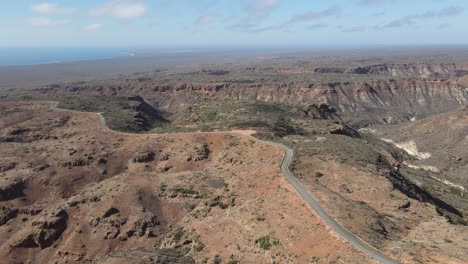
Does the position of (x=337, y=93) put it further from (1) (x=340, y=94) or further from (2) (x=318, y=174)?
(2) (x=318, y=174)

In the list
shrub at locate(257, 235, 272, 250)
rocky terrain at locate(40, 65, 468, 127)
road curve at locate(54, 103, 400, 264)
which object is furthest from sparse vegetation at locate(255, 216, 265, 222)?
rocky terrain at locate(40, 65, 468, 127)

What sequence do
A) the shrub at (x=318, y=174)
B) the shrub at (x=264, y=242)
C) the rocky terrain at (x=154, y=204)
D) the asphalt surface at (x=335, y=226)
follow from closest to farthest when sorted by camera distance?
the asphalt surface at (x=335, y=226) → the shrub at (x=264, y=242) → the rocky terrain at (x=154, y=204) → the shrub at (x=318, y=174)

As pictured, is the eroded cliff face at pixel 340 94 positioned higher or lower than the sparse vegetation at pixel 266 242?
lower

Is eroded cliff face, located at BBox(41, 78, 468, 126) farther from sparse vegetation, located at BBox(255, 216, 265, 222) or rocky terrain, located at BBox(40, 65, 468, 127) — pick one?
sparse vegetation, located at BBox(255, 216, 265, 222)

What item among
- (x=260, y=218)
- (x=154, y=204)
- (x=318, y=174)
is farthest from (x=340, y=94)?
(x=260, y=218)

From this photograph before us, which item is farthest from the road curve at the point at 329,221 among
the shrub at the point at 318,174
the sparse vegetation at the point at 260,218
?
the sparse vegetation at the point at 260,218

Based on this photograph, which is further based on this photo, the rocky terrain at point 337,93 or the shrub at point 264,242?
the rocky terrain at point 337,93

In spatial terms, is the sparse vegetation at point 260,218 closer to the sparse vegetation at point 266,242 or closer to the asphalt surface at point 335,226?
the sparse vegetation at point 266,242

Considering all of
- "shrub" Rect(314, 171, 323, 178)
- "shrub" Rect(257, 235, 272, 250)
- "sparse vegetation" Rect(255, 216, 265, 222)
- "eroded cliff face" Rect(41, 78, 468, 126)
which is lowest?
"eroded cliff face" Rect(41, 78, 468, 126)

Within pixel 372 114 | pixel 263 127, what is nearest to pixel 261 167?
pixel 263 127
